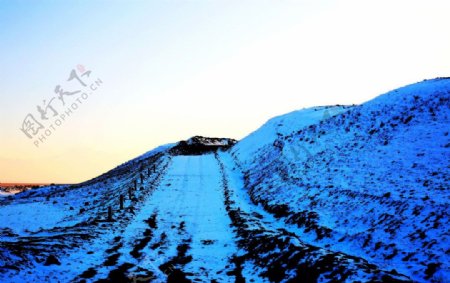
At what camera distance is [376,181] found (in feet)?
→ 67.0

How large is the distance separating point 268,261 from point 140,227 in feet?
29.1

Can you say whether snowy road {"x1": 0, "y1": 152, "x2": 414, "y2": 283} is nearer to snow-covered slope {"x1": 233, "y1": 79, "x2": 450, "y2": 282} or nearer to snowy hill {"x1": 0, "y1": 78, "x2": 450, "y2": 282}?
snowy hill {"x1": 0, "y1": 78, "x2": 450, "y2": 282}

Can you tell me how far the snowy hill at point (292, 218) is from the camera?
12586mm

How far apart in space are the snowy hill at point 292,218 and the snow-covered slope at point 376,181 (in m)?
0.08

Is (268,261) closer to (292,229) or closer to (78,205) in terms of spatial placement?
(292,229)

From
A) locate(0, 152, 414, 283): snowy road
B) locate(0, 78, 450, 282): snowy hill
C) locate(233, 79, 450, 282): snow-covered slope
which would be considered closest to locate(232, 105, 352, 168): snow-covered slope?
locate(233, 79, 450, 282): snow-covered slope

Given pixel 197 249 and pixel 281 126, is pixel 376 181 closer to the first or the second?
pixel 197 249

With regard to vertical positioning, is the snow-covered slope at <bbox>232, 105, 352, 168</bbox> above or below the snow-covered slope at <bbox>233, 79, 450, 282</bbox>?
above

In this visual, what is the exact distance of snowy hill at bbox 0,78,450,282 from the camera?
41.3 feet

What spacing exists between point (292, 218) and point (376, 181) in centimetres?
475

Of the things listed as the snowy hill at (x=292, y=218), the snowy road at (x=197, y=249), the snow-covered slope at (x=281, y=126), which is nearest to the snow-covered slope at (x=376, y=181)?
the snowy hill at (x=292, y=218)

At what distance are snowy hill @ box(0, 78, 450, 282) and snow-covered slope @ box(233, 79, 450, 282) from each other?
0.08m

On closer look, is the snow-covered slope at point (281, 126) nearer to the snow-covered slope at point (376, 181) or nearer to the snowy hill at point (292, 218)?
the snow-covered slope at point (376, 181)

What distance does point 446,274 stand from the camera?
1041 cm
